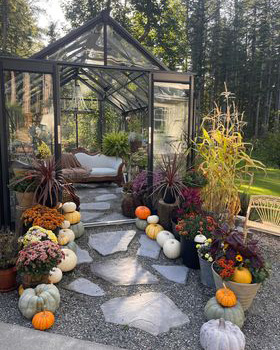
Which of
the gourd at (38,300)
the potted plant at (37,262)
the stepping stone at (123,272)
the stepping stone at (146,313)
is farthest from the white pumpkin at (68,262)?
the stepping stone at (146,313)

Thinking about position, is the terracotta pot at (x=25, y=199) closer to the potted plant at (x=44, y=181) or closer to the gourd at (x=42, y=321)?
the potted plant at (x=44, y=181)

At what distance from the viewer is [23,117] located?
384 centimetres

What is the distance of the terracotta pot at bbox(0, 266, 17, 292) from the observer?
272 cm

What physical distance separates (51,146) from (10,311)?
7.00 feet

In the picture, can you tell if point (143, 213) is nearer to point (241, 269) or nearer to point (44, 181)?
point (44, 181)

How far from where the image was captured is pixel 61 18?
1564 centimetres

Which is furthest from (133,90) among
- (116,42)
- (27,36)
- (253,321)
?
(27,36)

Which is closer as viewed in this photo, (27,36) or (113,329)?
(113,329)

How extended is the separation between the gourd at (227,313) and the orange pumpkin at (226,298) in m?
0.03

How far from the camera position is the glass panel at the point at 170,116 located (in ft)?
15.1

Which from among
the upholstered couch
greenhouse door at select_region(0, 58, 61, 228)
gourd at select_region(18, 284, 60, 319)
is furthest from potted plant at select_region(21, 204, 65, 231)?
the upholstered couch

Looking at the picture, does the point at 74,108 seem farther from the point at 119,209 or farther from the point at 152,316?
the point at 152,316

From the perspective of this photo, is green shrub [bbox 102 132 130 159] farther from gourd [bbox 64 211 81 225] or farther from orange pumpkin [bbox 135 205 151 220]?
gourd [bbox 64 211 81 225]

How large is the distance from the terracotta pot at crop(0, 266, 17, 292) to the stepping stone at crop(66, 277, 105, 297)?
50 cm
